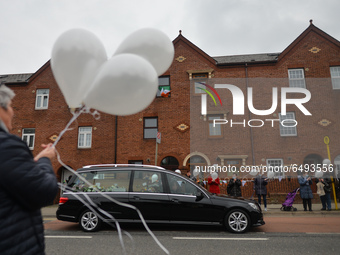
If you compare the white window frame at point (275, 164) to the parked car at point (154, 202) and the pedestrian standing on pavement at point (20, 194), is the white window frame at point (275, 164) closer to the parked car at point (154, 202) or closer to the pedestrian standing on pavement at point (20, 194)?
the parked car at point (154, 202)

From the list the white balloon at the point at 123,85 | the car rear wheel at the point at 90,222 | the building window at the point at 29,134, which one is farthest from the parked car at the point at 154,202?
the building window at the point at 29,134

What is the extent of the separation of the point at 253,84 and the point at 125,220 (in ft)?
47.8

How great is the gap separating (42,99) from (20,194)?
21348mm

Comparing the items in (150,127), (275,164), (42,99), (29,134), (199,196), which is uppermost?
(42,99)

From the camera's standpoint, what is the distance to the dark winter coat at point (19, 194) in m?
1.51

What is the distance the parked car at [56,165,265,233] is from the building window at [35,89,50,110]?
14.9m

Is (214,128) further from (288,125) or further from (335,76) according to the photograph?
(335,76)

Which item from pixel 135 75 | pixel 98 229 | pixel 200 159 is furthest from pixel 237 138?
pixel 135 75

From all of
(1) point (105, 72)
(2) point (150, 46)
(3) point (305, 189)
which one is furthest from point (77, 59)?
(3) point (305, 189)

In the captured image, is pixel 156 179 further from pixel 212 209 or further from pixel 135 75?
pixel 135 75

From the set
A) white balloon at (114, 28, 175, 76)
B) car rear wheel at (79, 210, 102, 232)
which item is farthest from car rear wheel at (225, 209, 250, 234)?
white balloon at (114, 28, 175, 76)

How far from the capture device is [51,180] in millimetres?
1643

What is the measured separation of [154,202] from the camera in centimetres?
734

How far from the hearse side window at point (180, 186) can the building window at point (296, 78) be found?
47.8 ft
